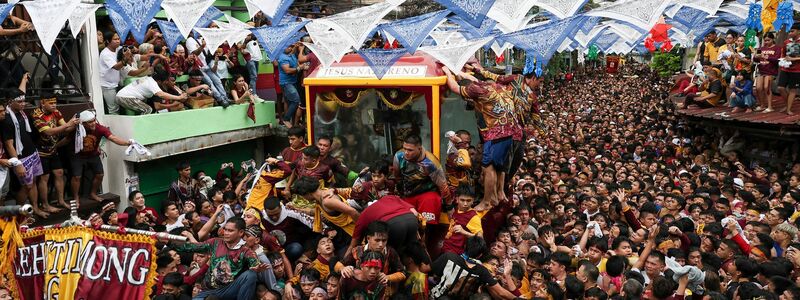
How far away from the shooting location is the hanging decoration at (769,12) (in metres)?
9.46

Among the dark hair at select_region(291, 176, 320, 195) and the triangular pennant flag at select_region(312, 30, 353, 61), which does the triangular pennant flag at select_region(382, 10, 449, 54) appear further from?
the dark hair at select_region(291, 176, 320, 195)

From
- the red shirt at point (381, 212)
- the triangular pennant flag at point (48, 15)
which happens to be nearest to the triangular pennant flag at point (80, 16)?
the triangular pennant flag at point (48, 15)

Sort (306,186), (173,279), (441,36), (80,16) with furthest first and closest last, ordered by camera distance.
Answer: (441,36) < (80,16) < (306,186) < (173,279)

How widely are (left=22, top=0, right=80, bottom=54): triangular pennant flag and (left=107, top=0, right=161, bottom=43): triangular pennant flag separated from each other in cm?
56

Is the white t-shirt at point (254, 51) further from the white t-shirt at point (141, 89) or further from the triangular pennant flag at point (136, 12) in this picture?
the triangular pennant flag at point (136, 12)

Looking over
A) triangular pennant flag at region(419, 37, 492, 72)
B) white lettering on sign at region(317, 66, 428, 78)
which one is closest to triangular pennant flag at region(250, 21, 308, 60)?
white lettering on sign at region(317, 66, 428, 78)

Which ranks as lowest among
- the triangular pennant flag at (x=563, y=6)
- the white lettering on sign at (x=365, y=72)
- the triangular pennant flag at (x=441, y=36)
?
the triangular pennant flag at (x=441, y=36)

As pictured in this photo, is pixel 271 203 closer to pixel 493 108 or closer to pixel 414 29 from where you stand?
pixel 414 29

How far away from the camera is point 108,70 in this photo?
10133mm

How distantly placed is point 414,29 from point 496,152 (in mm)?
1636

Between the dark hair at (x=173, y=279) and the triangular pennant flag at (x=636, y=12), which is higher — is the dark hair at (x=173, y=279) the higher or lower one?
the lower one

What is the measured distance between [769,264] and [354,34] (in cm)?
459

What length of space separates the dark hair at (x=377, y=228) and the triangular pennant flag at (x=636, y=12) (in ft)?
10.9

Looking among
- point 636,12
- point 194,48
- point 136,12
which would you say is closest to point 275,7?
point 136,12
